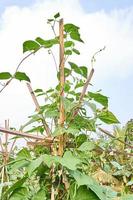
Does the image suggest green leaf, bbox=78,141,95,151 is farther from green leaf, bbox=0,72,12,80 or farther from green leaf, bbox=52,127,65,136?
green leaf, bbox=0,72,12,80

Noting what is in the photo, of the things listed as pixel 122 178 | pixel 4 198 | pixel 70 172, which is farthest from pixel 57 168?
pixel 122 178

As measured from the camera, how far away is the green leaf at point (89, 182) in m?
1.28

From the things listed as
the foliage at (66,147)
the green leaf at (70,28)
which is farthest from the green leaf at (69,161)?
the green leaf at (70,28)

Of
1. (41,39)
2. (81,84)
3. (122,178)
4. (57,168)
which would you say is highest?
(41,39)

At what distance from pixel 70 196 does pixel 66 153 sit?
14cm

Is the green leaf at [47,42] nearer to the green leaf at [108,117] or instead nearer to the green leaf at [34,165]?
the green leaf at [108,117]

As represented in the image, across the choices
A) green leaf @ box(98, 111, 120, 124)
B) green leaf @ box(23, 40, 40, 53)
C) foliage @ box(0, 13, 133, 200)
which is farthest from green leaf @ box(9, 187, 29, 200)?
green leaf @ box(23, 40, 40, 53)

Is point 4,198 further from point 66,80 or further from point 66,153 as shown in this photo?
point 66,80

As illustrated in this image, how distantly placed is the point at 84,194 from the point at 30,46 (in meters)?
0.51

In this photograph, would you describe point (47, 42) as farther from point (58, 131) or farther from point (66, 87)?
point (58, 131)

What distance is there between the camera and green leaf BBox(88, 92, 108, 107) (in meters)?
1.44

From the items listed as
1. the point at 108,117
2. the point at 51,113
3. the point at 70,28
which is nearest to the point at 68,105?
the point at 51,113

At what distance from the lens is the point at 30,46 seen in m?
1.44

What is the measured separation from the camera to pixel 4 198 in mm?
1449
